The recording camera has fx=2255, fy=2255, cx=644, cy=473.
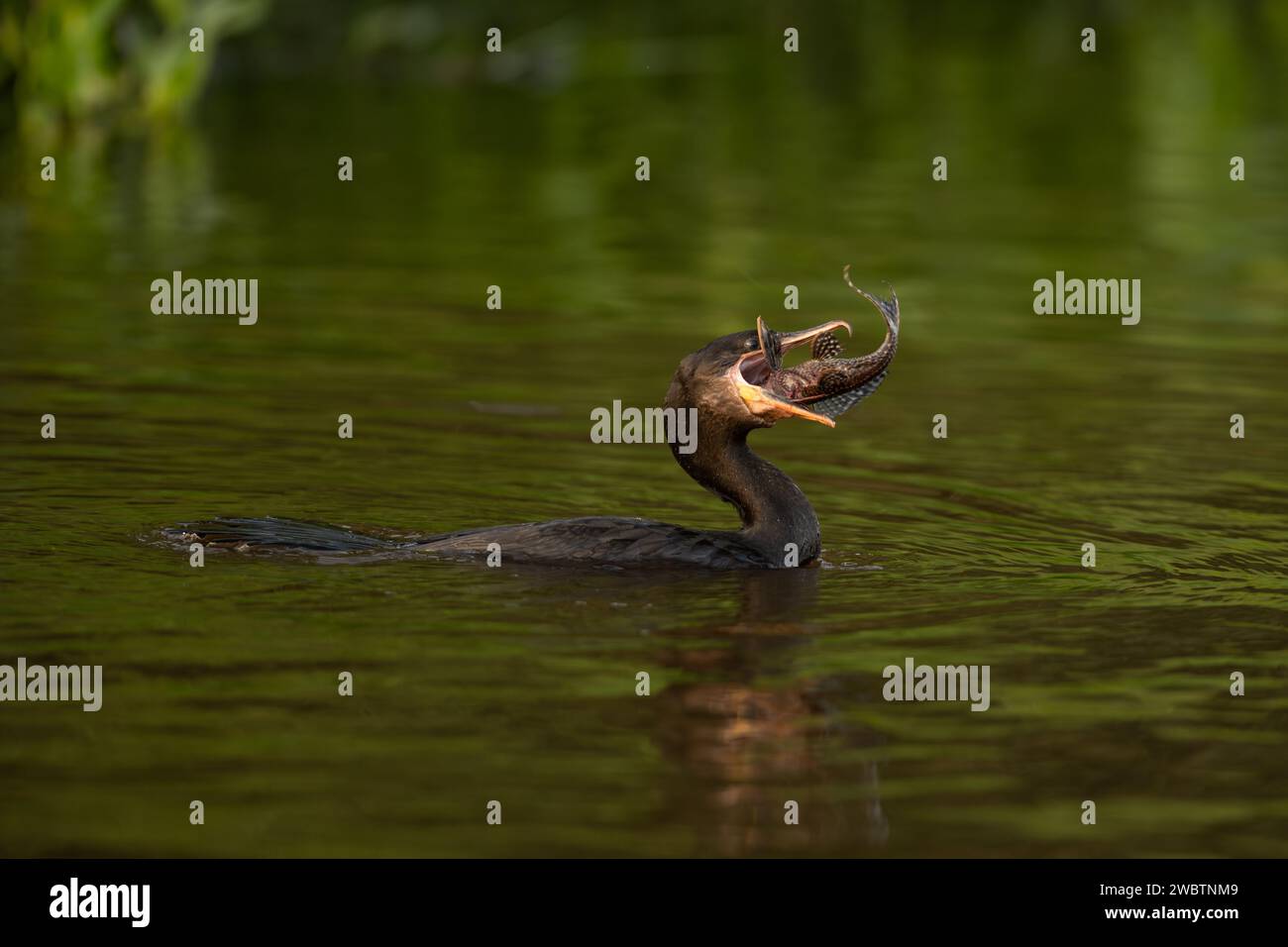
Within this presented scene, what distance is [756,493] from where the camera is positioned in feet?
29.7

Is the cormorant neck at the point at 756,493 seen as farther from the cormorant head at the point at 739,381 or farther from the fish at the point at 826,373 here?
the fish at the point at 826,373

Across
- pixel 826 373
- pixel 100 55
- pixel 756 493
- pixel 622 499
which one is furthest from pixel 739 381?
pixel 100 55

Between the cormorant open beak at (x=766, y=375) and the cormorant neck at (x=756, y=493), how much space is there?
19 cm

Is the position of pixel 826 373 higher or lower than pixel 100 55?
lower

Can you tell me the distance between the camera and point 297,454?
11094 mm

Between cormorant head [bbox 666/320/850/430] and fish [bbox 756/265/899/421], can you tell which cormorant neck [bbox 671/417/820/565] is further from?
fish [bbox 756/265/899/421]

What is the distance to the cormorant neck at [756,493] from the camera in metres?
8.99

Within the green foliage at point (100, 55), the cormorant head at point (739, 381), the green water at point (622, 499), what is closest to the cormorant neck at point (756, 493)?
the cormorant head at point (739, 381)

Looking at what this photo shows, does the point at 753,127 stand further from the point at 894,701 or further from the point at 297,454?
the point at 894,701

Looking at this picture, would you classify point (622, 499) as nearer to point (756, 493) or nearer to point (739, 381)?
point (756, 493)

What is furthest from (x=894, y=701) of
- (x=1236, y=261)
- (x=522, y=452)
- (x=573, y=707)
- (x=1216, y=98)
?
(x=1216, y=98)

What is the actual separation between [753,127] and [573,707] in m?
18.6

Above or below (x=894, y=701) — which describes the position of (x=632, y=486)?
above

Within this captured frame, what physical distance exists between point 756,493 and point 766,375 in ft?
A: 1.60
